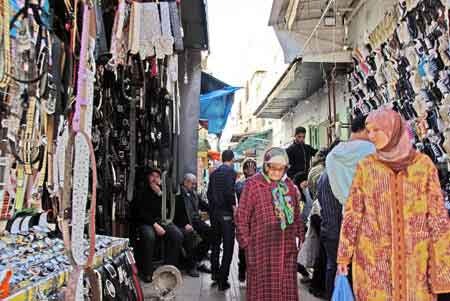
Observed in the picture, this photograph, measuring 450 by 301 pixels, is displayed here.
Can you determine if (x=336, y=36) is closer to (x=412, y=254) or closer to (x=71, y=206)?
(x=412, y=254)

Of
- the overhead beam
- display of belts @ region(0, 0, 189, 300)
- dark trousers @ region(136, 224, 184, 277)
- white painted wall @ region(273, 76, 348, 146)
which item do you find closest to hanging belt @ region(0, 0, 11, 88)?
display of belts @ region(0, 0, 189, 300)

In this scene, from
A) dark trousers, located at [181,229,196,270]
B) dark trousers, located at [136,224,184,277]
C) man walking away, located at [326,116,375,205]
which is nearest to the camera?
man walking away, located at [326,116,375,205]

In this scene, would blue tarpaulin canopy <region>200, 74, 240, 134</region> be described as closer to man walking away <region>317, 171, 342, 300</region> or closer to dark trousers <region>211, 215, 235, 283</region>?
dark trousers <region>211, 215, 235, 283</region>

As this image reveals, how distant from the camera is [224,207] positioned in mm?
5484

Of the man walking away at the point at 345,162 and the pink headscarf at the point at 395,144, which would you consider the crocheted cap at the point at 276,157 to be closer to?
the man walking away at the point at 345,162

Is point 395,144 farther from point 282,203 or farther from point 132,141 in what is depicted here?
point 132,141

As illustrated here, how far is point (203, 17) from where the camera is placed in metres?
6.45

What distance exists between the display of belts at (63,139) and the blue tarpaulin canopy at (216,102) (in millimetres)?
4335

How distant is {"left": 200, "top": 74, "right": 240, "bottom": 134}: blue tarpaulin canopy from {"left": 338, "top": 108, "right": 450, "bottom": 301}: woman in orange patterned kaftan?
6738 mm

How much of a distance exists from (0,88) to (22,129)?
34cm

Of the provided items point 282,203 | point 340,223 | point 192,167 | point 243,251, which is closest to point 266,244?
point 282,203

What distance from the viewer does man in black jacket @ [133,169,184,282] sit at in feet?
18.2

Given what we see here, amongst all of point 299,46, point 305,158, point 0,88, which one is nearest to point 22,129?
point 0,88

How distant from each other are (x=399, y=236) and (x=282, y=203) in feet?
4.83
